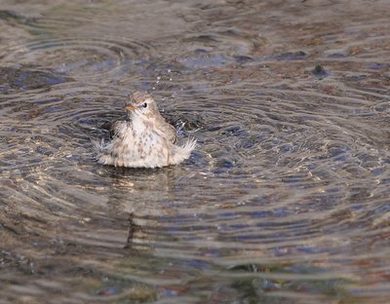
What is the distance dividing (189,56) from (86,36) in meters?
1.66

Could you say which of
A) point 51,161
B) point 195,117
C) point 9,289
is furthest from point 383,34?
point 9,289

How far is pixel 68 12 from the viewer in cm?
1505

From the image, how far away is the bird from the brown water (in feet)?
0.48

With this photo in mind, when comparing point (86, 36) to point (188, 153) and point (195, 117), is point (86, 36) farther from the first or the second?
point (188, 153)

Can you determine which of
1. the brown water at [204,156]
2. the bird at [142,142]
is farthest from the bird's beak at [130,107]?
the brown water at [204,156]

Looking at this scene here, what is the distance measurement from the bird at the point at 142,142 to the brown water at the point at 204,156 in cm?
15

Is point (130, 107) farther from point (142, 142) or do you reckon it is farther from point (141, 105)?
point (142, 142)

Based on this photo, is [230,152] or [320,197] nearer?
[320,197]

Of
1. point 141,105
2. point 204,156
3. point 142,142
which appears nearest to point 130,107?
point 141,105

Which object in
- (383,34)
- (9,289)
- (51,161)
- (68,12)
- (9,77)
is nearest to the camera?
(9,289)

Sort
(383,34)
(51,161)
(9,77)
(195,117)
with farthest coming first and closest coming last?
(383,34) → (9,77) → (195,117) → (51,161)

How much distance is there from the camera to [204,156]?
10344 mm

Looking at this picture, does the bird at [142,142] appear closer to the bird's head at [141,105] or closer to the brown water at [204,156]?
the bird's head at [141,105]

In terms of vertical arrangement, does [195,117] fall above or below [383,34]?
below
